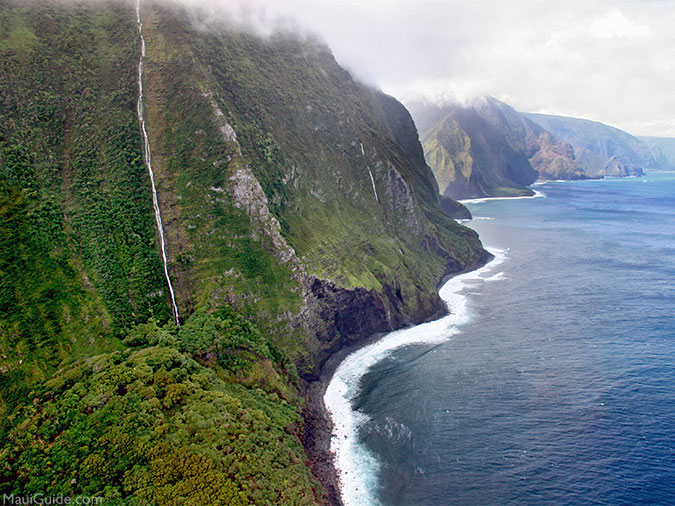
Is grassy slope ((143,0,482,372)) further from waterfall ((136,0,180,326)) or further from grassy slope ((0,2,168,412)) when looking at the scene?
grassy slope ((0,2,168,412))

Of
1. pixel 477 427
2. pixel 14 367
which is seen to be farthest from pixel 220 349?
pixel 477 427

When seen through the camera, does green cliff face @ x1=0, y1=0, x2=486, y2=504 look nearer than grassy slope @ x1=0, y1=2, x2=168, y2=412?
Yes

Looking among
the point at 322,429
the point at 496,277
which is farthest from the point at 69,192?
the point at 496,277

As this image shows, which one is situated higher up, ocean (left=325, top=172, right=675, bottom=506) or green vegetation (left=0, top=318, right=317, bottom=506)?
green vegetation (left=0, top=318, right=317, bottom=506)

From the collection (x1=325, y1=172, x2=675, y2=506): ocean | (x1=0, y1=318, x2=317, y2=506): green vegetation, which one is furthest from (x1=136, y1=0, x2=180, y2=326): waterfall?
(x1=325, y1=172, x2=675, y2=506): ocean

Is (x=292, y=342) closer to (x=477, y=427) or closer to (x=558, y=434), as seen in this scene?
(x=477, y=427)

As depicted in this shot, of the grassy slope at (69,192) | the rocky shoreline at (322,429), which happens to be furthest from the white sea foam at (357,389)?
the grassy slope at (69,192)
